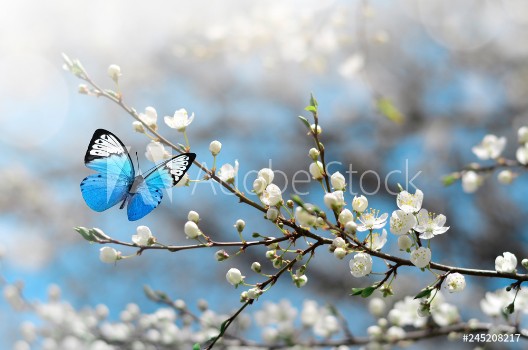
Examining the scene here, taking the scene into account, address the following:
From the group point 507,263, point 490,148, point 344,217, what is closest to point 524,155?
point 490,148

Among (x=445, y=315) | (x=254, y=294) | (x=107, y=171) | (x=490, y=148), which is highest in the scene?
(x=490, y=148)

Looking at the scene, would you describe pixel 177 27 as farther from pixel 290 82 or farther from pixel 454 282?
pixel 454 282

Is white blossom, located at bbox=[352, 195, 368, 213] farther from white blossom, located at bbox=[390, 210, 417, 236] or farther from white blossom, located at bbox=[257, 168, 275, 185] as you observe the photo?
white blossom, located at bbox=[257, 168, 275, 185]

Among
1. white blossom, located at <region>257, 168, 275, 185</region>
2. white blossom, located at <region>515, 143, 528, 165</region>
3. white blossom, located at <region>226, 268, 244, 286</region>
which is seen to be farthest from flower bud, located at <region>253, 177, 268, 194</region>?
white blossom, located at <region>515, 143, 528, 165</region>

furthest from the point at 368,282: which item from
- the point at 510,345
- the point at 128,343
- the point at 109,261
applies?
the point at 109,261

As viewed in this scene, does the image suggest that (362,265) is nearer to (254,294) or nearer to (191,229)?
(254,294)

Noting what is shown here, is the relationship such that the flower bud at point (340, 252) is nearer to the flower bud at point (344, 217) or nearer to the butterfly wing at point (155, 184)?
the flower bud at point (344, 217)
